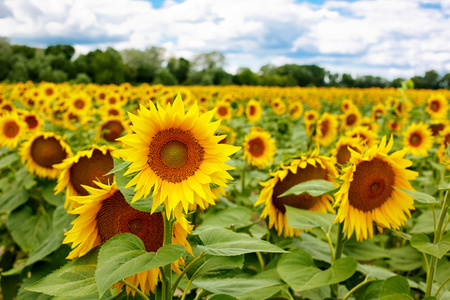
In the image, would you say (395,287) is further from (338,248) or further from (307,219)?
(307,219)

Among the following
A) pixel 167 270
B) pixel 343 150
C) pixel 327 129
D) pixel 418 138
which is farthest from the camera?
pixel 327 129

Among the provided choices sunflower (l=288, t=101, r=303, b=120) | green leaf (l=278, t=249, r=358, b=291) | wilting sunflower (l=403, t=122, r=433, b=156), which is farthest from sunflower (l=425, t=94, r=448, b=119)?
green leaf (l=278, t=249, r=358, b=291)

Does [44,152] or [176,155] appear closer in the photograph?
[176,155]

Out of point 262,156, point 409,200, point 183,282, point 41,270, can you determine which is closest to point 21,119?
point 41,270

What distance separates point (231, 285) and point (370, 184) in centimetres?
89

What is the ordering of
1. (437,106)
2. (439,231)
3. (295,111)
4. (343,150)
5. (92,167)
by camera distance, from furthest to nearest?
(295,111)
(437,106)
(343,150)
(92,167)
(439,231)

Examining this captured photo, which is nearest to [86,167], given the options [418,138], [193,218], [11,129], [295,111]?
[193,218]

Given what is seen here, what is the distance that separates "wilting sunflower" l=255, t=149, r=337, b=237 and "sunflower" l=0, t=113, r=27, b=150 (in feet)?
10.6

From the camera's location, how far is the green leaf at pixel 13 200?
3.32 metres

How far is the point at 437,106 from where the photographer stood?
6.84 meters

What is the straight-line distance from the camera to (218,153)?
4.41ft

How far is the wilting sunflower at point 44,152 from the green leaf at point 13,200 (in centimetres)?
22

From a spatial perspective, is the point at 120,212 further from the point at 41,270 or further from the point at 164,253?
the point at 41,270

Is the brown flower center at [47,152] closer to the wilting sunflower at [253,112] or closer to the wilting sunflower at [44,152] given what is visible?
the wilting sunflower at [44,152]
